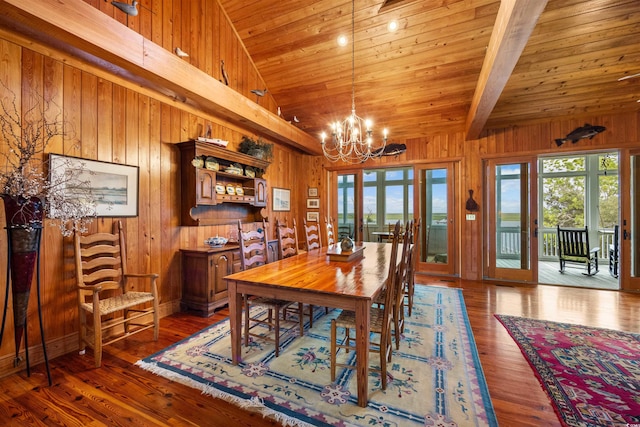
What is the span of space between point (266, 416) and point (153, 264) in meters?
2.27

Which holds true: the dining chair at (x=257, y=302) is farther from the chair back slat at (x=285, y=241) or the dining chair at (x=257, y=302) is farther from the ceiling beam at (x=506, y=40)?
the ceiling beam at (x=506, y=40)

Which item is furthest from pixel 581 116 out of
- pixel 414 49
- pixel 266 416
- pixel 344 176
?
pixel 266 416

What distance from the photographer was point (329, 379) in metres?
1.91

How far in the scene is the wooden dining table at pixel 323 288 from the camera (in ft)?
5.33

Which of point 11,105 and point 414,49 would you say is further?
point 414,49

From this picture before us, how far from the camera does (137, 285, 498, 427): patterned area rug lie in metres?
1.57

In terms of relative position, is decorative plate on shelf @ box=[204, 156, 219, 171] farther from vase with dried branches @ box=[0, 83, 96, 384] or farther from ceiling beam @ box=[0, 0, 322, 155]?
vase with dried branches @ box=[0, 83, 96, 384]

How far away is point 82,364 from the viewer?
217 centimetres

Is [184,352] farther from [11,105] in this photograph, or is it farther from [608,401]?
[608,401]

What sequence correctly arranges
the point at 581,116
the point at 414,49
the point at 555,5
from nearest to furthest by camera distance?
the point at 555,5
the point at 414,49
the point at 581,116

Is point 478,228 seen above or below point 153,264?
above

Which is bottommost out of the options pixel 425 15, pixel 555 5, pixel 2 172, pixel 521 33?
pixel 2 172

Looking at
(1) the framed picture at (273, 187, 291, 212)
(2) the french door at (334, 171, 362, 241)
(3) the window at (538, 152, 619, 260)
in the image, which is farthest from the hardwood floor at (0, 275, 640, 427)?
(3) the window at (538, 152, 619, 260)

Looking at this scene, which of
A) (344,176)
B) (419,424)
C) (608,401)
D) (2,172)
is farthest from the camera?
(344,176)
